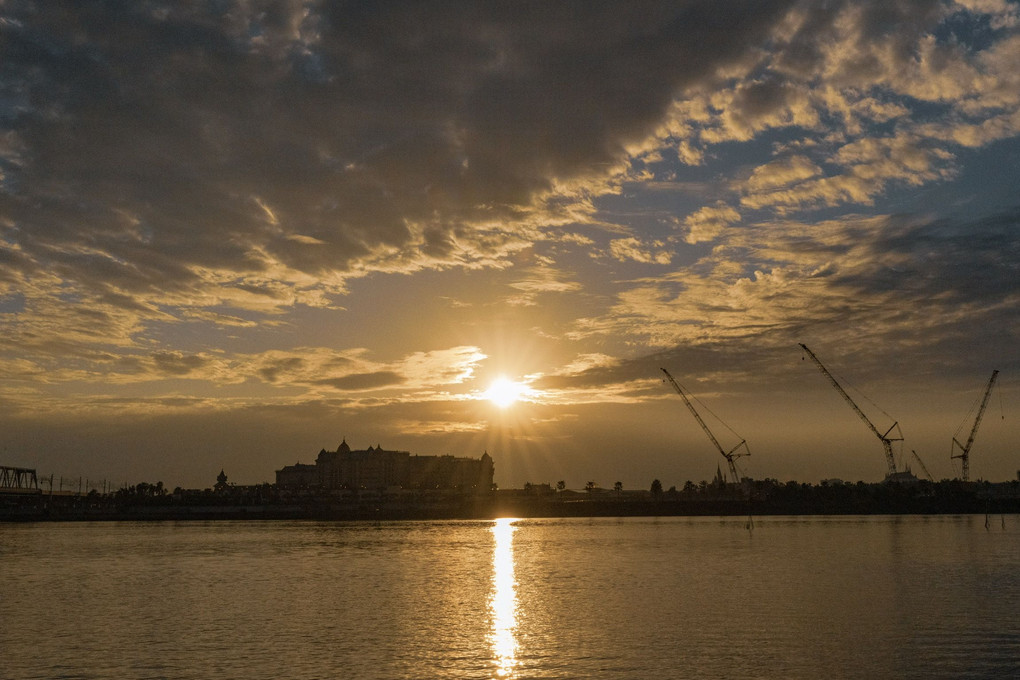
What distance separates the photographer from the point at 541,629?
5888 cm

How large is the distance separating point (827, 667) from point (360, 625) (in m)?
32.8

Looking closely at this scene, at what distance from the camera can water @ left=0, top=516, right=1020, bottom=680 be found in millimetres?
46344

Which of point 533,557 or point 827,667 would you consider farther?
point 533,557

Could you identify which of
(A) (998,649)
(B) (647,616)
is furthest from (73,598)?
(A) (998,649)

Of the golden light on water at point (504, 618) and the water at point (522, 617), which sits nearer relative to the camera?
the water at point (522, 617)

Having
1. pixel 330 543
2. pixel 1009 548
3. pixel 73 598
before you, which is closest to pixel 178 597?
pixel 73 598

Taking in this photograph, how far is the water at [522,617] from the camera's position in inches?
1825

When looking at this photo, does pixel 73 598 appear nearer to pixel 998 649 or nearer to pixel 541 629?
pixel 541 629

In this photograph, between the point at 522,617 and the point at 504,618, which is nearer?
the point at 522,617

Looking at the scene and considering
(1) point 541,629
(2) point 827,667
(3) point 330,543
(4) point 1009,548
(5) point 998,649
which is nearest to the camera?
(2) point 827,667

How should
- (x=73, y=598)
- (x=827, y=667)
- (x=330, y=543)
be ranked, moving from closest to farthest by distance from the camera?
(x=827, y=667) → (x=73, y=598) → (x=330, y=543)

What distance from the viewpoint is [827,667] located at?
44.9m

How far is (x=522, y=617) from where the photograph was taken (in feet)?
212

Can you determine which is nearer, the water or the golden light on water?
the water
